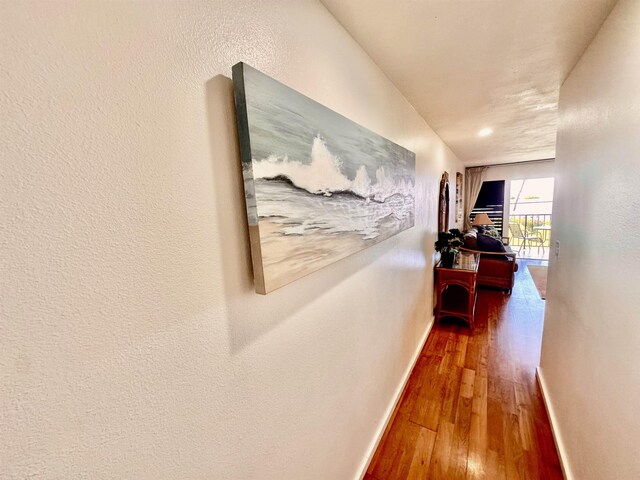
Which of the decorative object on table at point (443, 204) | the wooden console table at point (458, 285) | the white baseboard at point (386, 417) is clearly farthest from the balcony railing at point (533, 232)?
the white baseboard at point (386, 417)

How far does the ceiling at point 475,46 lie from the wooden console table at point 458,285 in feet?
5.35

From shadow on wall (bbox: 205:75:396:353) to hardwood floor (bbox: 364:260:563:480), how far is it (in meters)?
1.36

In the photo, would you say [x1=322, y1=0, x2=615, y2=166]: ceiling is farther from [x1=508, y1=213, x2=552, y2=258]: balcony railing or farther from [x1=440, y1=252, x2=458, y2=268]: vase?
[x1=508, y1=213, x2=552, y2=258]: balcony railing

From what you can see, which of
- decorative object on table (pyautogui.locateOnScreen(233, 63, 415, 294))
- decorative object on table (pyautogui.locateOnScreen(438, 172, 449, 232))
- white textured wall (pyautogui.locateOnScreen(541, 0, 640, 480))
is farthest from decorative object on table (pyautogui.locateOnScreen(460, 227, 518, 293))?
decorative object on table (pyautogui.locateOnScreen(233, 63, 415, 294))

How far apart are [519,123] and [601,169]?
1.80 meters

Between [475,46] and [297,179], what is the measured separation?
122cm

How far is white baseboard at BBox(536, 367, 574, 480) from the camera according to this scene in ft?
4.43

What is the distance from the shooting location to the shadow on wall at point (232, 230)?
61 cm

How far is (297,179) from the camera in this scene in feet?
2.50

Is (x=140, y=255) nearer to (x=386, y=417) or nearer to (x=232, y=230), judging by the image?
(x=232, y=230)

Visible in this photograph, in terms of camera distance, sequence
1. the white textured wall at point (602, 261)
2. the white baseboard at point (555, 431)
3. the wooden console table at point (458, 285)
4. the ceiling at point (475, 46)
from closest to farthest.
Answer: the white textured wall at point (602, 261)
the ceiling at point (475, 46)
the white baseboard at point (555, 431)
the wooden console table at point (458, 285)

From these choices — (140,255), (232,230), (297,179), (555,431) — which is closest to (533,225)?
(555,431)

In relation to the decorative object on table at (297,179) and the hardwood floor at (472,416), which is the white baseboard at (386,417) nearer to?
the hardwood floor at (472,416)

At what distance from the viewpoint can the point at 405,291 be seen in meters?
2.00
